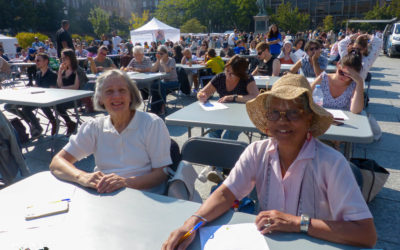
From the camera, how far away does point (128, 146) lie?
209cm

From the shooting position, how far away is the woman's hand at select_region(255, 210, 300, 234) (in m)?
1.20

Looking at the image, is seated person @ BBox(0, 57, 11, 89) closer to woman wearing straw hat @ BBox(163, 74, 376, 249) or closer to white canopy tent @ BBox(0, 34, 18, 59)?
woman wearing straw hat @ BBox(163, 74, 376, 249)

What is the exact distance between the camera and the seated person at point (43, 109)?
5.19 meters

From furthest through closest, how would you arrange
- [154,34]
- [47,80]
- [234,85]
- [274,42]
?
[154,34] → [274,42] → [47,80] → [234,85]

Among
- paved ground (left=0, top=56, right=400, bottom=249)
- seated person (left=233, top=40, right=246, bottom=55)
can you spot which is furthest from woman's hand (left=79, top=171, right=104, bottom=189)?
seated person (left=233, top=40, right=246, bottom=55)

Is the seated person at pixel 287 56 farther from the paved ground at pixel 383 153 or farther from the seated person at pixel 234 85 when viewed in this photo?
the seated person at pixel 234 85

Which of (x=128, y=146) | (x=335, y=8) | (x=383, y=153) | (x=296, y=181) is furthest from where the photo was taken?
(x=335, y=8)

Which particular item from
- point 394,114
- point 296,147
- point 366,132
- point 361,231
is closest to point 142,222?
point 296,147

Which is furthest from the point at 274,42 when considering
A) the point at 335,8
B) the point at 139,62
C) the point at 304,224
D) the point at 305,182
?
the point at 335,8

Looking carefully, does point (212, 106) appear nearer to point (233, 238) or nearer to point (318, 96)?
point (318, 96)

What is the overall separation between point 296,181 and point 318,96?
2201 millimetres

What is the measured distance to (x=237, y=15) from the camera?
179ft

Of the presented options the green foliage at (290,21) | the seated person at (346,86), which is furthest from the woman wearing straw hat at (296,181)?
the green foliage at (290,21)

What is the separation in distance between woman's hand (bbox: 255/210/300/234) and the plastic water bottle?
2351 millimetres
